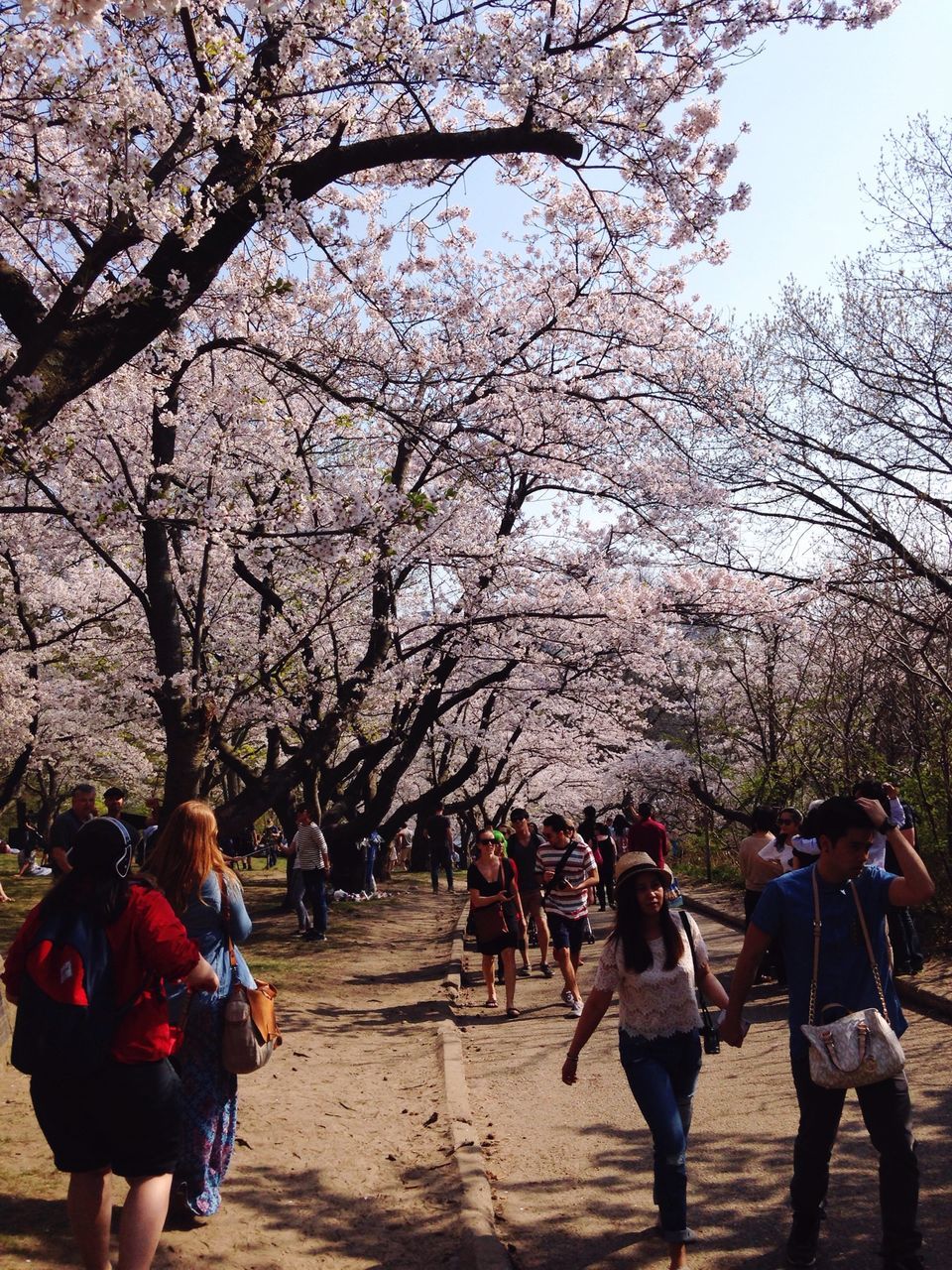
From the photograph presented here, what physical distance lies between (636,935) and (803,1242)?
4.27 feet

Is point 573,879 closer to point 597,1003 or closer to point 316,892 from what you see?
point 316,892

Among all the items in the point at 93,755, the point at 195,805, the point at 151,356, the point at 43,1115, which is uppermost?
the point at 151,356

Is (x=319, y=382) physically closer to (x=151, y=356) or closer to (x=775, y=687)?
(x=151, y=356)

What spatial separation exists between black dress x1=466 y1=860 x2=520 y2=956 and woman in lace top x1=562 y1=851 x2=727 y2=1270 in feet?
20.2

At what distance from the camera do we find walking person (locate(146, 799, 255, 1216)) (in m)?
4.99

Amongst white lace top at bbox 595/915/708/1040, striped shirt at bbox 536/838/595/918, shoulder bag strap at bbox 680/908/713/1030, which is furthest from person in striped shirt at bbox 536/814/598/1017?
white lace top at bbox 595/915/708/1040

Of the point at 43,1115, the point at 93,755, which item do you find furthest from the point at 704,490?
the point at 93,755

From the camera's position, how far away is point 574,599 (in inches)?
675

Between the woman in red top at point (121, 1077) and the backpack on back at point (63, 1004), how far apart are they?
32mm

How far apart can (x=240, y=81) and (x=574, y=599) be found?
35.2ft

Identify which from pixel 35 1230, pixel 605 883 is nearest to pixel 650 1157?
pixel 35 1230

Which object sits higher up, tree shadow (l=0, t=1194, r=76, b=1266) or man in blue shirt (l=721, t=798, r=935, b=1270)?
man in blue shirt (l=721, t=798, r=935, b=1270)

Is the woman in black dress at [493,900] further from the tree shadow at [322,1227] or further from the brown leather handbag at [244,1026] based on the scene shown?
the brown leather handbag at [244,1026]

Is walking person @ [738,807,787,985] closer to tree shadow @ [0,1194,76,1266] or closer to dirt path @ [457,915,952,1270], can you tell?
dirt path @ [457,915,952,1270]
